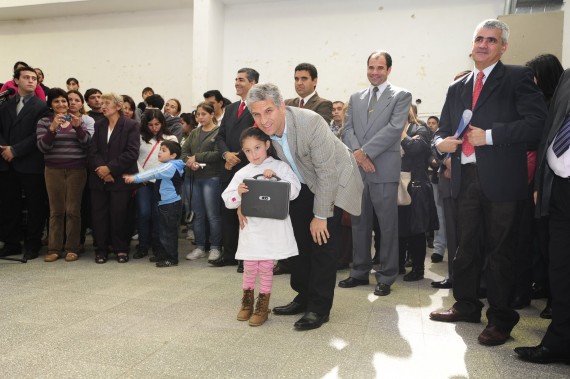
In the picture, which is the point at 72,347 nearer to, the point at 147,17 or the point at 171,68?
the point at 171,68

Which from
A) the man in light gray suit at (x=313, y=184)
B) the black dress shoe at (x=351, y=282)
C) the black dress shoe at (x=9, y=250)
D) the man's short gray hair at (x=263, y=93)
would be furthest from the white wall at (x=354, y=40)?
the man's short gray hair at (x=263, y=93)

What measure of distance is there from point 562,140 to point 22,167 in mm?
4423

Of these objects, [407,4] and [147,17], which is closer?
[407,4]

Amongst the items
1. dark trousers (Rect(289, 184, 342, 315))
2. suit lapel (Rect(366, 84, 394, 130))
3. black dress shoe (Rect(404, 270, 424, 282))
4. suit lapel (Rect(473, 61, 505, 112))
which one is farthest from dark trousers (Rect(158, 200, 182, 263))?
suit lapel (Rect(473, 61, 505, 112))

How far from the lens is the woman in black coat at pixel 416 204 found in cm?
376

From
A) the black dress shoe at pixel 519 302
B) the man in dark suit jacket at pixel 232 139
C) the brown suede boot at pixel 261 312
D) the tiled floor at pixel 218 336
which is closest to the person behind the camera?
the tiled floor at pixel 218 336

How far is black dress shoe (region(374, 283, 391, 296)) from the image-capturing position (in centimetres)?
325

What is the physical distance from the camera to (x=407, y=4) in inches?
275

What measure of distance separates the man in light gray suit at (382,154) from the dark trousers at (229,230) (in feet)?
3.79

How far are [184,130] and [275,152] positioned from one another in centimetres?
377

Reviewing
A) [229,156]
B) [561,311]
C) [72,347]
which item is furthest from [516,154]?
[72,347]

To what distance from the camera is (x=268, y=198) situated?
243 cm

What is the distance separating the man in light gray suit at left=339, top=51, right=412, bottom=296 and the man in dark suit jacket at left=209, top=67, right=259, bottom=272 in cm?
110

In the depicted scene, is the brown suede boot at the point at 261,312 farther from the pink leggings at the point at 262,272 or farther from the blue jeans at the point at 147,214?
the blue jeans at the point at 147,214
